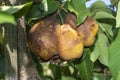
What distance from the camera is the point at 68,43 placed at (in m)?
0.95

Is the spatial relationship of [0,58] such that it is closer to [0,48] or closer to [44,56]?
[0,48]

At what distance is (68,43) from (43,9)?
17 cm

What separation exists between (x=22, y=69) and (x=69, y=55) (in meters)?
0.15

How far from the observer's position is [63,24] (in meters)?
1.00

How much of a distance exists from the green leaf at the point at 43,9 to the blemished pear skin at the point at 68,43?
93 millimetres

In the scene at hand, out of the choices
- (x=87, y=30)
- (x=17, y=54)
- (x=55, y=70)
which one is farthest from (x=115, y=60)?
(x=55, y=70)

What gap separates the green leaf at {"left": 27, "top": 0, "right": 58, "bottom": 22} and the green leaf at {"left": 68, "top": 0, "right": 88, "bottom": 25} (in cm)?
6

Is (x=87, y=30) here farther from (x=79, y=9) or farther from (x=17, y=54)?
(x=17, y=54)

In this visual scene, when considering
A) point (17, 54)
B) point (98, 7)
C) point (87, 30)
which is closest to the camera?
point (17, 54)

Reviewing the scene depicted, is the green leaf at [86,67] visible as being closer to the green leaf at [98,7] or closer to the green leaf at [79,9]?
the green leaf at [79,9]

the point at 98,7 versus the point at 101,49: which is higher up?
the point at 98,7

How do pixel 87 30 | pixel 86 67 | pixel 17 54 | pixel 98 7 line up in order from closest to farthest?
pixel 17 54, pixel 87 30, pixel 86 67, pixel 98 7

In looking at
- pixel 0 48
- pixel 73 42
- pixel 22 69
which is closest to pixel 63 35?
pixel 73 42

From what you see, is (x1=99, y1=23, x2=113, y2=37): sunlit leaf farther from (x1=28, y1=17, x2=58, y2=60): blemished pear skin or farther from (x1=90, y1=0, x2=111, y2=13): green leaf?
(x1=28, y1=17, x2=58, y2=60): blemished pear skin
